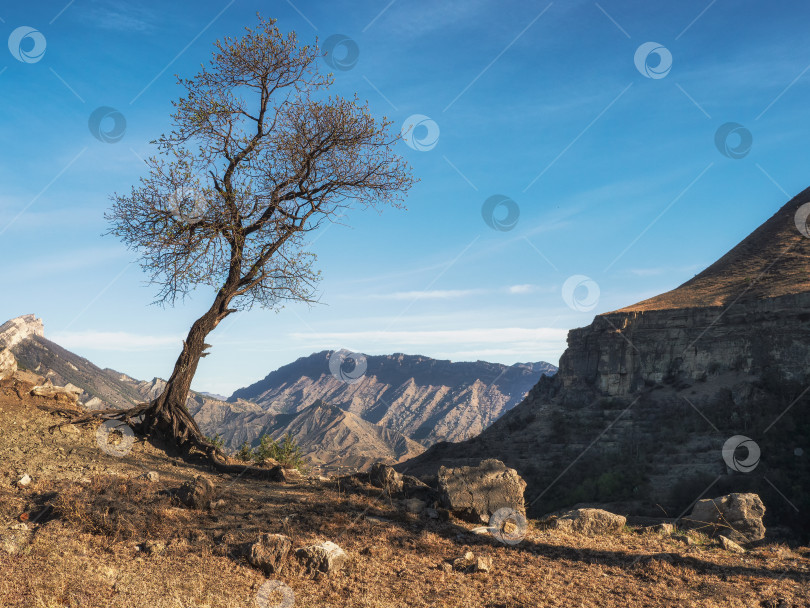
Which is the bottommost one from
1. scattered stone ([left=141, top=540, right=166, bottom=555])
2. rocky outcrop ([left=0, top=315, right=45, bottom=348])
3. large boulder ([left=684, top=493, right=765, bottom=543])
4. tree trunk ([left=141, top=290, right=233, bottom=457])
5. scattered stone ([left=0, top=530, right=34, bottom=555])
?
scattered stone ([left=0, top=530, right=34, bottom=555])

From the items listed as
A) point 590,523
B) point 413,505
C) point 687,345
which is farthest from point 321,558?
point 687,345

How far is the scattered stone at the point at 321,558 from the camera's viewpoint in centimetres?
682

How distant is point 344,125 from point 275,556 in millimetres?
10232

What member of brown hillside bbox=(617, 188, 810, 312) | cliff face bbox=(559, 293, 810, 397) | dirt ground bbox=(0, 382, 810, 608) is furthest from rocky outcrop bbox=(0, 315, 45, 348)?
dirt ground bbox=(0, 382, 810, 608)

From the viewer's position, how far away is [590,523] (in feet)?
33.2

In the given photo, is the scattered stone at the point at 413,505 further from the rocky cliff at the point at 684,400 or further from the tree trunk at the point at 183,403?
the rocky cliff at the point at 684,400

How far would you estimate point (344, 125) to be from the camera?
13836 mm

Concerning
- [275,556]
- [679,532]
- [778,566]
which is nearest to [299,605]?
[275,556]

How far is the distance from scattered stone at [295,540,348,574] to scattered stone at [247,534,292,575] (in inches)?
8.4

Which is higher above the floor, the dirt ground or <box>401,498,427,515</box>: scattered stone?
<box>401,498,427,515</box>: scattered stone

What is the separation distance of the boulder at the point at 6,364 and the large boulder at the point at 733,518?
49.5ft

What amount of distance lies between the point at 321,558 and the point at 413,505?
3.08 metres

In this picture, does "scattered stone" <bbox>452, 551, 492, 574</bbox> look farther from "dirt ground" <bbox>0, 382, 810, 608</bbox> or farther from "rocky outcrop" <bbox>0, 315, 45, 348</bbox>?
"rocky outcrop" <bbox>0, 315, 45, 348</bbox>

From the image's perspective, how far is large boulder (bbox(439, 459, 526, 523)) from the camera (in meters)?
9.50
